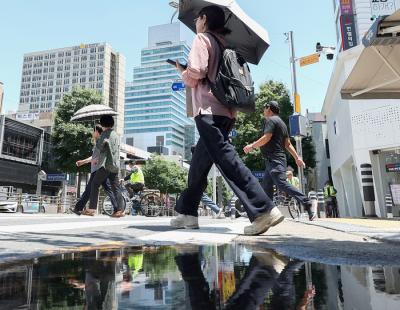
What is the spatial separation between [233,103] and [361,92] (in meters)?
3.55

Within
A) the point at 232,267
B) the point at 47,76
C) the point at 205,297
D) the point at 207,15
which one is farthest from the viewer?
the point at 47,76

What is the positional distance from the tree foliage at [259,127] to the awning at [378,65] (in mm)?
20104

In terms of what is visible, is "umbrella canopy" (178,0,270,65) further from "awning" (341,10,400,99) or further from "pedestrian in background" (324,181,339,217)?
"pedestrian in background" (324,181,339,217)

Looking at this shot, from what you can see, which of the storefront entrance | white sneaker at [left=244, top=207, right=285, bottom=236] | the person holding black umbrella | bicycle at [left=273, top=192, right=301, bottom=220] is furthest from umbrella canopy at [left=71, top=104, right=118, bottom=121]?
the storefront entrance

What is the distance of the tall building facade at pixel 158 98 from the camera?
5148 inches

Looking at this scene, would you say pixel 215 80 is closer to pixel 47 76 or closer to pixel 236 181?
pixel 236 181

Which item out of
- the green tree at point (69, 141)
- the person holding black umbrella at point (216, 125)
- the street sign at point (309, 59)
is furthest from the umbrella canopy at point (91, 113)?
the green tree at point (69, 141)

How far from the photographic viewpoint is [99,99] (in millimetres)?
33625

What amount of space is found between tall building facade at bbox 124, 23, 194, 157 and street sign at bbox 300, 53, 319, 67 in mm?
108317

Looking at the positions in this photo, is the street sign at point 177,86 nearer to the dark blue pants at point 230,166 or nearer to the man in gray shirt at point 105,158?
the man in gray shirt at point 105,158

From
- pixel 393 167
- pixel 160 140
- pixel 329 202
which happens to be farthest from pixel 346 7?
pixel 160 140

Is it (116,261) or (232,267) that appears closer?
(232,267)

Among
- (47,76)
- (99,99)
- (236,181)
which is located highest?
(47,76)

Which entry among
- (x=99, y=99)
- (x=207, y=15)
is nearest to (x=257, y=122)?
(x=99, y=99)
